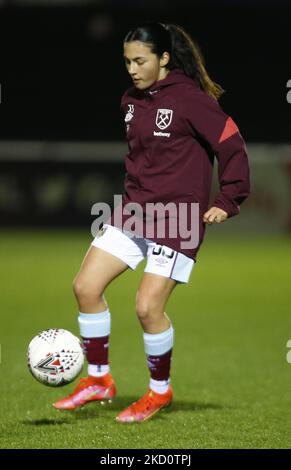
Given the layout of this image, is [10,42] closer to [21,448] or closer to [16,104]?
[16,104]

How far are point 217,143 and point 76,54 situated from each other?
18.7m

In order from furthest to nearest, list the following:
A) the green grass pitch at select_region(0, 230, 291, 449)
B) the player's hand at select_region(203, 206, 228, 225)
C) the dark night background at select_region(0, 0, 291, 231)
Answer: the dark night background at select_region(0, 0, 291, 231)
the player's hand at select_region(203, 206, 228, 225)
the green grass pitch at select_region(0, 230, 291, 449)

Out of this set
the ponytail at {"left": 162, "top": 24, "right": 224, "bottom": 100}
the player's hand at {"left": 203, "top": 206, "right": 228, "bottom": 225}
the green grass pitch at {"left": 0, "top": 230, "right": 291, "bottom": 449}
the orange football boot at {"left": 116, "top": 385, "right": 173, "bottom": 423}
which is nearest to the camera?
the green grass pitch at {"left": 0, "top": 230, "right": 291, "bottom": 449}

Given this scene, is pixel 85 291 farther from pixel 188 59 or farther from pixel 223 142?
pixel 188 59

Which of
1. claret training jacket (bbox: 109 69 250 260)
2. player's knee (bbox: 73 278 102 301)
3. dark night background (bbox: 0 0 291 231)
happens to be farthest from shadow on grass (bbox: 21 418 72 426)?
dark night background (bbox: 0 0 291 231)

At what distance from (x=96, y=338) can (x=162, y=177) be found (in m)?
0.93

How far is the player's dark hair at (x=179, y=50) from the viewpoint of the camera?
4.79 meters

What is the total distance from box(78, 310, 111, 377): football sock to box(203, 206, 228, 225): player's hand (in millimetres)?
768

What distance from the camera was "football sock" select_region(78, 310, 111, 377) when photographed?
16.4ft

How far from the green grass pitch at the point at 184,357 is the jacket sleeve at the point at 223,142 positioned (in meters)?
1.12

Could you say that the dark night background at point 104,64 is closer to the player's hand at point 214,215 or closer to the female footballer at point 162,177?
the female footballer at point 162,177

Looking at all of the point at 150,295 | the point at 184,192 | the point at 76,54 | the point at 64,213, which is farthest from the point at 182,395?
the point at 76,54

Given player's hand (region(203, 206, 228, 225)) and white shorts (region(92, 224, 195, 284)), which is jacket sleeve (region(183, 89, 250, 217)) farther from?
white shorts (region(92, 224, 195, 284))

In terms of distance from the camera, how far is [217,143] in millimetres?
4746
